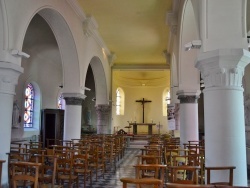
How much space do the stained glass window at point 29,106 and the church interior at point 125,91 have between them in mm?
53

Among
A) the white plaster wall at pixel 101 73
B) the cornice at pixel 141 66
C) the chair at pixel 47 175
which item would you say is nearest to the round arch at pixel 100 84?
the white plaster wall at pixel 101 73

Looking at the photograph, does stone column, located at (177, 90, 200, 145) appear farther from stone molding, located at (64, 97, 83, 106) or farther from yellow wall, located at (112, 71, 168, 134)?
yellow wall, located at (112, 71, 168, 134)

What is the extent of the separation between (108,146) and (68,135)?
2.31 m

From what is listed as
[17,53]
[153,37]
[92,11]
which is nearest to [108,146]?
[17,53]

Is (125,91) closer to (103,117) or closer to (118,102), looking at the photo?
(118,102)

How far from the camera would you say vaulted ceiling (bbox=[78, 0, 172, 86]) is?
10.9 m

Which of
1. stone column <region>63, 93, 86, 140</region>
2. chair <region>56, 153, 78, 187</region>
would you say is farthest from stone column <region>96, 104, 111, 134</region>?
chair <region>56, 153, 78, 187</region>

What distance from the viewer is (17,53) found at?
21.5 ft

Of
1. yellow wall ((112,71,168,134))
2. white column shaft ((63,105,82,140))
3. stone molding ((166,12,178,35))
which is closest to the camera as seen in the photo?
stone molding ((166,12,178,35))

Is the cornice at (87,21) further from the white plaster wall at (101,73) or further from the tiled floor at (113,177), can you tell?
the tiled floor at (113,177)

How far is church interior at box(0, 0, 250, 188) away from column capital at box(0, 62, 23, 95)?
23 mm

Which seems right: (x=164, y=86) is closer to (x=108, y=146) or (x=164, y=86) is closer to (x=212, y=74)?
(x=108, y=146)

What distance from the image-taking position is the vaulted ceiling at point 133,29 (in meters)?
10.9

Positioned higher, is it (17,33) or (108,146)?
(17,33)
